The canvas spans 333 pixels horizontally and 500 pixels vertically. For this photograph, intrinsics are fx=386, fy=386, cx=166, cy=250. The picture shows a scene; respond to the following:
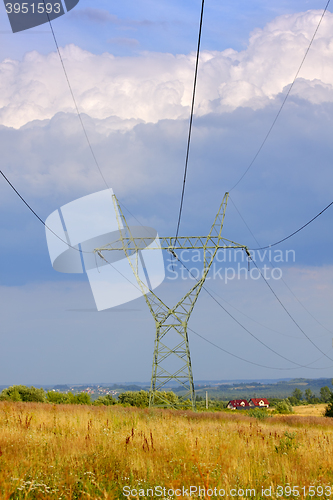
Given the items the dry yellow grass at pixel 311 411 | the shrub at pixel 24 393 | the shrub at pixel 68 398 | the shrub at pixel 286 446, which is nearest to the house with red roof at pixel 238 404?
the dry yellow grass at pixel 311 411

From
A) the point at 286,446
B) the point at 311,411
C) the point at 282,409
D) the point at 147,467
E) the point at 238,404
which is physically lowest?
the point at 238,404

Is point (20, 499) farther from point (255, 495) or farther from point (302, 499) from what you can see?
point (302, 499)

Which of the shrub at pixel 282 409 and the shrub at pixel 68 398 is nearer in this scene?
the shrub at pixel 68 398

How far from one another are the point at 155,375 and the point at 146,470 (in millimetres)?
16788

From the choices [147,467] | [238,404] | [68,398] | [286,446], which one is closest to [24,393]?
[68,398]

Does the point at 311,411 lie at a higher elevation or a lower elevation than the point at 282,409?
lower

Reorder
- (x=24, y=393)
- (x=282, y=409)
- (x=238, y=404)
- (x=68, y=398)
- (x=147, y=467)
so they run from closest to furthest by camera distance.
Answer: (x=147, y=467), (x=24, y=393), (x=68, y=398), (x=282, y=409), (x=238, y=404)

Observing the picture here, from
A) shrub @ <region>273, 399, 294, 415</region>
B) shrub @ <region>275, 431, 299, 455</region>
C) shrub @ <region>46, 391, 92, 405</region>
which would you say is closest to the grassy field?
shrub @ <region>275, 431, 299, 455</region>

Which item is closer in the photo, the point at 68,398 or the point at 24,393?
the point at 24,393

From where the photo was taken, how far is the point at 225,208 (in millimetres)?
26094

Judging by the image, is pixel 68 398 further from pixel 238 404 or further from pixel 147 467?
pixel 238 404

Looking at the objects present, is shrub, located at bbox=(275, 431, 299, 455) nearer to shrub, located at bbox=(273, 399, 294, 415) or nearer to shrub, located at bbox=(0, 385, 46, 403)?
shrub, located at bbox=(0, 385, 46, 403)

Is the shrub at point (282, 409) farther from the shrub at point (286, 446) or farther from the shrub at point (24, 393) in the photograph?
the shrub at point (286, 446)

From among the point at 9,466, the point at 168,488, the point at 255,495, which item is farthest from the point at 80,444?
the point at 255,495
